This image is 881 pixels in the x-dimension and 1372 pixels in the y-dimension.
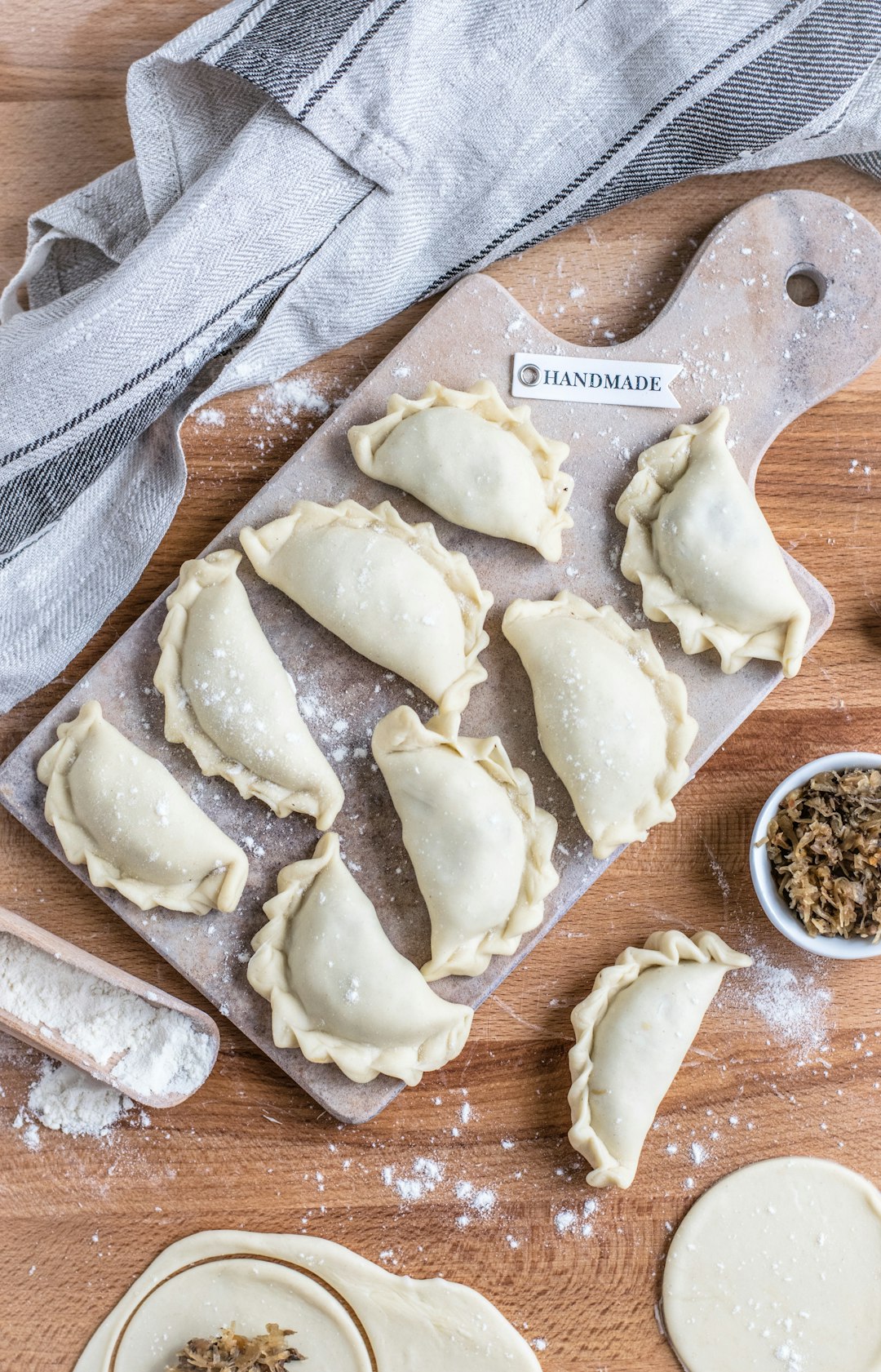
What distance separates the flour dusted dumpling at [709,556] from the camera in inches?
52.3

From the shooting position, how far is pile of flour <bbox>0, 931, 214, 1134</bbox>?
51.7 inches

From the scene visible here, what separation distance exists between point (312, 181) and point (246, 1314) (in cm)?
159

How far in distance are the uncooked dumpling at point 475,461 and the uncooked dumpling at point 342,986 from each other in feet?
1.65

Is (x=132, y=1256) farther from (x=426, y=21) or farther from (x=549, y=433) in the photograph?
(x=426, y=21)

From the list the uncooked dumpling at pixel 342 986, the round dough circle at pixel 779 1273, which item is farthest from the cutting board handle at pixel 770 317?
the round dough circle at pixel 779 1273

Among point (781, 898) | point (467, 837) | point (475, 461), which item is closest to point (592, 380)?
point (475, 461)

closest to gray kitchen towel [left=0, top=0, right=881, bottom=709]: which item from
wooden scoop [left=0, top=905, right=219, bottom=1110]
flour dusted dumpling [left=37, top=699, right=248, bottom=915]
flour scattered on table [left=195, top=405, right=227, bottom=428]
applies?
flour scattered on table [left=195, top=405, right=227, bottom=428]

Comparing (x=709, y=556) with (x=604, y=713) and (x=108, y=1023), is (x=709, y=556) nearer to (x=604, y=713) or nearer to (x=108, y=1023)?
(x=604, y=713)

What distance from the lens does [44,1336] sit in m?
1.39

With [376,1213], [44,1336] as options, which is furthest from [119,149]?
[44,1336]

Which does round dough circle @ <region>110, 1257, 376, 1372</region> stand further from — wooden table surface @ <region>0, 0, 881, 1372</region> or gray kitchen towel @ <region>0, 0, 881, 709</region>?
gray kitchen towel @ <region>0, 0, 881, 709</region>

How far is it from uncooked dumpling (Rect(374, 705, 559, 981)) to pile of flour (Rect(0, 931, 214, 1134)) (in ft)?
1.19

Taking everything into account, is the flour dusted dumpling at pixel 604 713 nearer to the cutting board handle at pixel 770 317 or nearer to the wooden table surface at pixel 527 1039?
the wooden table surface at pixel 527 1039

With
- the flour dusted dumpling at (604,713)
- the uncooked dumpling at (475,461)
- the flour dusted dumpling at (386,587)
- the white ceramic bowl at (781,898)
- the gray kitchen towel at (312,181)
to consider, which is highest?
the gray kitchen towel at (312,181)
